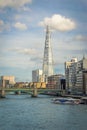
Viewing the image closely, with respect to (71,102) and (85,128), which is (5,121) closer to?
(85,128)

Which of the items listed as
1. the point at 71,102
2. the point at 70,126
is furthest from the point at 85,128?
the point at 71,102

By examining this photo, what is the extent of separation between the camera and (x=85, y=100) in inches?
5443

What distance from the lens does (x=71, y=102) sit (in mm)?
135125

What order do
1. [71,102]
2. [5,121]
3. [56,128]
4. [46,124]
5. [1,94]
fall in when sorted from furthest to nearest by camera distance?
[1,94], [71,102], [5,121], [46,124], [56,128]

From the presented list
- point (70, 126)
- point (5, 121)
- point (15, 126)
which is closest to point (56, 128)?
point (70, 126)

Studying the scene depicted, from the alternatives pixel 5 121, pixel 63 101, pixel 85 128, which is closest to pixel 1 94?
pixel 63 101

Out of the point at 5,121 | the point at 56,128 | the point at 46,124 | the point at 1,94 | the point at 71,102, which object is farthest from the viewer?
the point at 1,94

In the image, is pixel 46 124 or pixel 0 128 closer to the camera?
pixel 0 128

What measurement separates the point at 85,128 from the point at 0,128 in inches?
561

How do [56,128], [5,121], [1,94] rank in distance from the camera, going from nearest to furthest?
1. [56,128]
2. [5,121]
3. [1,94]

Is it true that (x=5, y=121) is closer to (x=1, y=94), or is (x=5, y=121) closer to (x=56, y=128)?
(x=56, y=128)

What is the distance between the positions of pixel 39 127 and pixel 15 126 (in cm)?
425

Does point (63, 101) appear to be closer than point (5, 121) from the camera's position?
No

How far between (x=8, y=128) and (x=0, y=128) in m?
1.43
